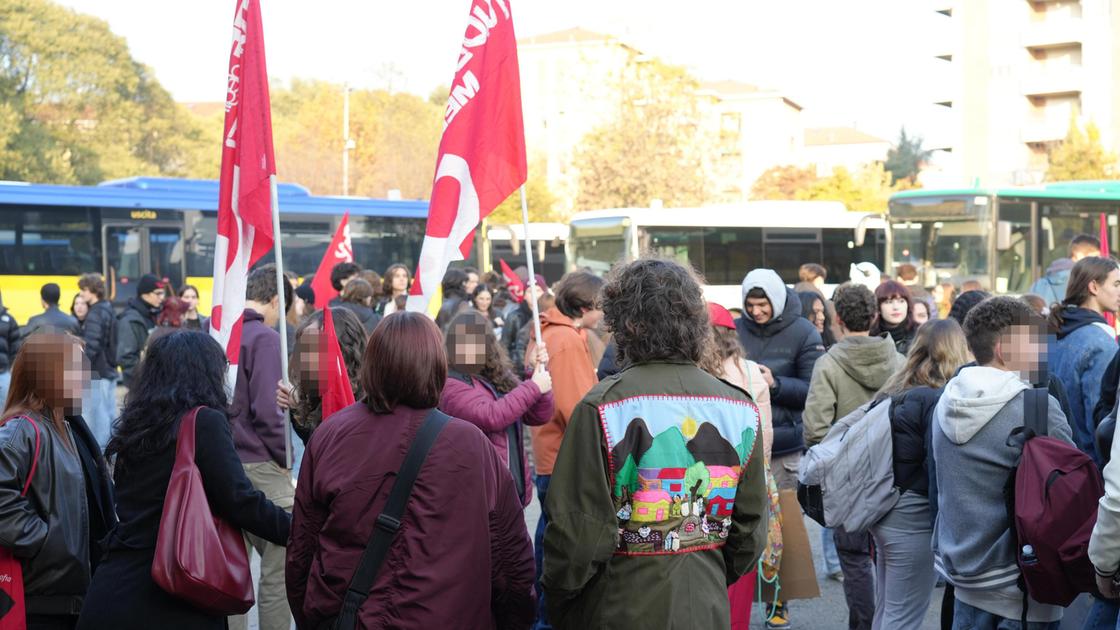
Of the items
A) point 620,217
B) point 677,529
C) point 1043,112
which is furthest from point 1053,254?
point 1043,112

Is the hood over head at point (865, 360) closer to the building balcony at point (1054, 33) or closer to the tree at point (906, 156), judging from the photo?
the building balcony at point (1054, 33)

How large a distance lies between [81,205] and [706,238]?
42.1ft

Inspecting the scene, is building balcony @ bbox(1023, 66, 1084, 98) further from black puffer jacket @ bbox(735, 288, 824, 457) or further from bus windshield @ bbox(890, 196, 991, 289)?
black puffer jacket @ bbox(735, 288, 824, 457)

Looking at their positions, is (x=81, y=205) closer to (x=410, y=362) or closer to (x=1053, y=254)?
(x=1053, y=254)

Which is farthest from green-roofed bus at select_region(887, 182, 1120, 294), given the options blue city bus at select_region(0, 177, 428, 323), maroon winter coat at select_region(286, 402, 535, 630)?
maroon winter coat at select_region(286, 402, 535, 630)

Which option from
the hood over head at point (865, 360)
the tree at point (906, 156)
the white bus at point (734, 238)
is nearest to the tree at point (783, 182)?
the tree at point (906, 156)

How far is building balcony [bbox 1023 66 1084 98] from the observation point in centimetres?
5862

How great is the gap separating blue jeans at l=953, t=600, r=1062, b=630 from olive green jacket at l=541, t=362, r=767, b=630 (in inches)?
60.9

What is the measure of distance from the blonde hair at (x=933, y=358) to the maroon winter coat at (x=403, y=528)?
227 centimetres

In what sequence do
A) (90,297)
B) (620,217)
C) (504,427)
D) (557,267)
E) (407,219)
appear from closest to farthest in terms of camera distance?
(504,427) → (90,297) → (620,217) → (407,219) → (557,267)

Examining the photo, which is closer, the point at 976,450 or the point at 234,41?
the point at 976,450

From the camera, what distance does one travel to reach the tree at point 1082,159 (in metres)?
44.6

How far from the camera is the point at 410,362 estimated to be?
11.2ft

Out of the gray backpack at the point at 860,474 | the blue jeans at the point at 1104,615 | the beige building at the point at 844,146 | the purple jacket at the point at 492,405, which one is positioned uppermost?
the beige building at the point at 844,146
